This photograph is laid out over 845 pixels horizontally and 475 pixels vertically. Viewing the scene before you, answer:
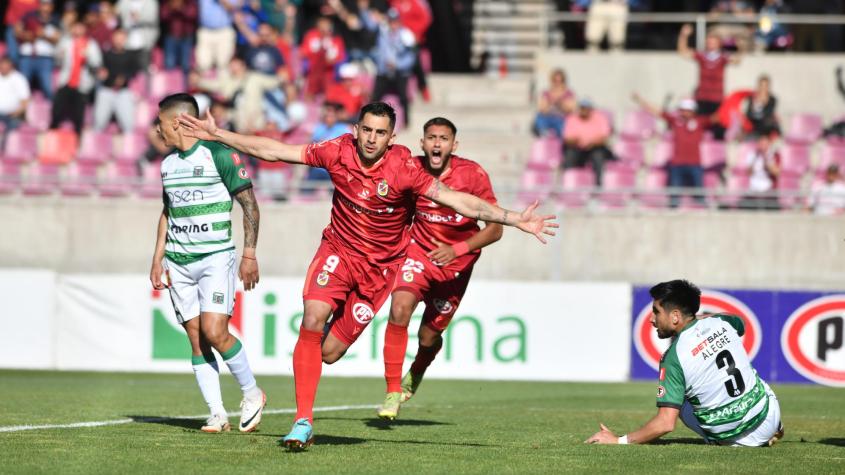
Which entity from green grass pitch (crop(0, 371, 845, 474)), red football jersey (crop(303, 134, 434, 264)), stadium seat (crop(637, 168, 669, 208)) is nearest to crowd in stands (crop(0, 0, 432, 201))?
stadium seat (crop(637, 168, 669, 208))

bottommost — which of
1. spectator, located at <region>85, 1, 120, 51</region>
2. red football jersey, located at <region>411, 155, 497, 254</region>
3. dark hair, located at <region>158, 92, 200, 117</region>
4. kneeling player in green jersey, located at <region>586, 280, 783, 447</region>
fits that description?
kneeling player in green jersey, located at <region>586, 280, 783, 447</region>

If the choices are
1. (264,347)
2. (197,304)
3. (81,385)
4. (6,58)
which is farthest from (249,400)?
(6,58)

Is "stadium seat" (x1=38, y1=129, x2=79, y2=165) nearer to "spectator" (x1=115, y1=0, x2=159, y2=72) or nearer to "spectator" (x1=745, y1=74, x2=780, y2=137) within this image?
"spectator" (x1=115, y1=0, x2=159, y2=72)

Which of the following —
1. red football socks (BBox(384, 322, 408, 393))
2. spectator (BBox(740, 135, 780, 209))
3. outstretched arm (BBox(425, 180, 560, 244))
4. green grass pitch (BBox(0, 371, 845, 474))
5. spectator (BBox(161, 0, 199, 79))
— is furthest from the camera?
spectator (BBox(161, 0, 199, 79))

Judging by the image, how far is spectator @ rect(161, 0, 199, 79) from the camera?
26.3m

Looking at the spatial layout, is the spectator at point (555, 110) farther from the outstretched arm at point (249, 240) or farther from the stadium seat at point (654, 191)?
the outstretched arm at point (249, 240)

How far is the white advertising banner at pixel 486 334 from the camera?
62.2ft

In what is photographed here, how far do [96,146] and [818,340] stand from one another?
12217mm

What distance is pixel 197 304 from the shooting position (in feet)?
35.3

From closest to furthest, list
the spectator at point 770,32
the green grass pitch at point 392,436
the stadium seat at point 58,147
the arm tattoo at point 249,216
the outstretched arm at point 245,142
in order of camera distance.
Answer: the green grass pitch at point 392,436
the outstretched arm at point 245,142
the arm tattoo at point 249,216
the stadium seat at point 58,147
the spectator at point 770,32

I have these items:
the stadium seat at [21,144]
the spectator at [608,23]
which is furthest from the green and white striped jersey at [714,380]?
the stadium seat at [21,144]

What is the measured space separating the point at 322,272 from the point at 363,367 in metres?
9.26

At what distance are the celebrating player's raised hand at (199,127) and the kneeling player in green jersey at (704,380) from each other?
3.23m

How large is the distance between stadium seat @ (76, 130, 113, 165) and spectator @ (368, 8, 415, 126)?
455cm
